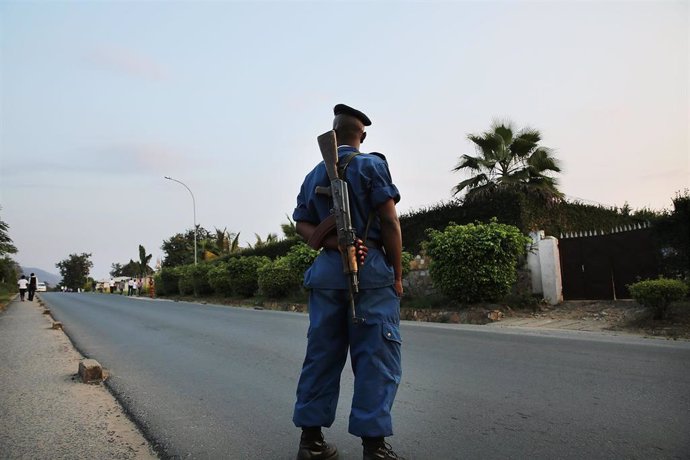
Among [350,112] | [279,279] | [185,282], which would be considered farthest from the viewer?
[185,282]

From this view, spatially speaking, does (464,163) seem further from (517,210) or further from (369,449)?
(369,449)

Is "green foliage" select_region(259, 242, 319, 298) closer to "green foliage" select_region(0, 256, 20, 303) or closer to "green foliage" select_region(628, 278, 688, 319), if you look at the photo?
"green foliage" select_region(628, 278, 688, 319)

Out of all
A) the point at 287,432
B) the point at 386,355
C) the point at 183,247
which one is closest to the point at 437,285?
the point at 287,432

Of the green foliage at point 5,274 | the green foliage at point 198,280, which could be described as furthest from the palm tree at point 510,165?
the green foliage at point 5,274

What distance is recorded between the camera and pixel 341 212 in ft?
8.40

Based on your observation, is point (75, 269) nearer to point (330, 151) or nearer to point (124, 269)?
point (124, 269)

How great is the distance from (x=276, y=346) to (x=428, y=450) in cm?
492

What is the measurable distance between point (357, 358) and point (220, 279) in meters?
24.3

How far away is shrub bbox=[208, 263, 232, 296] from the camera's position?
84.5ft

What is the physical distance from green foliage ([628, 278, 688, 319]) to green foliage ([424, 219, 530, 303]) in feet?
10.1

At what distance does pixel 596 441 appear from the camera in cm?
308

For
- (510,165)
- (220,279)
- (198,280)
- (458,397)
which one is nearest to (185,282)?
(198,280)

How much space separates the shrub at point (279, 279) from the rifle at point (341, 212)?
666 inches

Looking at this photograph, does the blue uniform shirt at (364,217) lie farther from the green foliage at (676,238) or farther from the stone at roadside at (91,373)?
the green foliage at (676,238)
